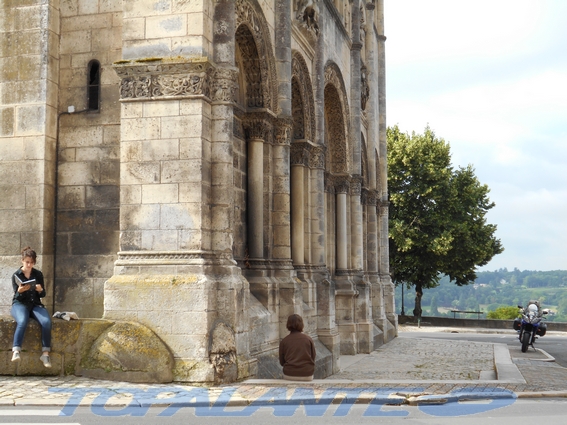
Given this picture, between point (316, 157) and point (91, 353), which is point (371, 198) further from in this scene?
point (91, 353)

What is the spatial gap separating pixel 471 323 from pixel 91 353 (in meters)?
34.7

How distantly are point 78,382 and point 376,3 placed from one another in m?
25.2

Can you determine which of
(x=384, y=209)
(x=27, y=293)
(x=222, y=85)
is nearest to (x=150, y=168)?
(x=222, y=85)

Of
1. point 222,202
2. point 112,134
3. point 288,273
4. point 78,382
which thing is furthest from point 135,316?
point 288,273

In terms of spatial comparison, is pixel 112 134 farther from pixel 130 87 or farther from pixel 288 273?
pixel 288 273

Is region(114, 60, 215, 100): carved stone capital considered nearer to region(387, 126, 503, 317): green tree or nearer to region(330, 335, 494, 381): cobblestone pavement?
region(330, 335, 494, 381): cobblestone pavement

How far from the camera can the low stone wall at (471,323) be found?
130 feet

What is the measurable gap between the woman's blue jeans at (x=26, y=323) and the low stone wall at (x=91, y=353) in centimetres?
19

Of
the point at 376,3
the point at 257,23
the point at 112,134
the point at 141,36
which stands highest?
the point at 376,3

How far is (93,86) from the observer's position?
12469mm

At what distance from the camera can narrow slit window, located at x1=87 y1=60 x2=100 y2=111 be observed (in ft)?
40.7

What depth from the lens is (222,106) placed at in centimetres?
1158

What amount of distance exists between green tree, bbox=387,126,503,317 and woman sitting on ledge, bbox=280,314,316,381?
29.2m

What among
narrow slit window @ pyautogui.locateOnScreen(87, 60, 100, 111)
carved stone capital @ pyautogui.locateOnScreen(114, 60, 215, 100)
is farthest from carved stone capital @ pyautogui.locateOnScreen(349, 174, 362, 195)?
carved stone capital @ pyautogui.locateOnScreen(114, 60, 215, 100)
